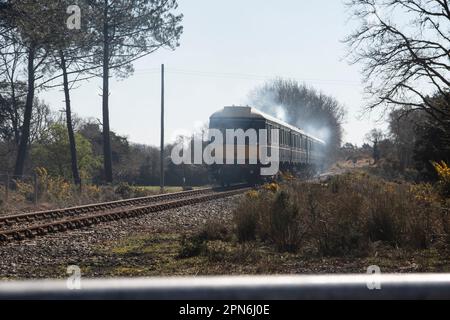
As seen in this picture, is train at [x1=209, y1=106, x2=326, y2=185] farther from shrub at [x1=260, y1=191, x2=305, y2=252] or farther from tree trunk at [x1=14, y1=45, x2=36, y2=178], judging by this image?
shrub at [x1=260, y1=191, x2=305, y2=252]

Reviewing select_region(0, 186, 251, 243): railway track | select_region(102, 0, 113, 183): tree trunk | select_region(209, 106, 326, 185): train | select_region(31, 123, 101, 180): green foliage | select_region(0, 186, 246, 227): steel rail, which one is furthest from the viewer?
select_region(31, 123, 101, 180): green foliage

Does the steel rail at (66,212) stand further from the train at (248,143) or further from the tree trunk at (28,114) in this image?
the tree trunk at (28,114)

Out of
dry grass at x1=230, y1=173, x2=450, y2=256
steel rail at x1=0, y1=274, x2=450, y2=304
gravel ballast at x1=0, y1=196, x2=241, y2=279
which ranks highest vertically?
steel rail at x1=0, y1=274, x2=450, y2=304

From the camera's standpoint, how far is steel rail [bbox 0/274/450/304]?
1087 mm

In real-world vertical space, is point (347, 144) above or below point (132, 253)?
above

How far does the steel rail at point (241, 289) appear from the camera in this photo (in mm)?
1087

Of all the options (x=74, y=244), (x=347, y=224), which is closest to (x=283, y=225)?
(x=347, y=224)

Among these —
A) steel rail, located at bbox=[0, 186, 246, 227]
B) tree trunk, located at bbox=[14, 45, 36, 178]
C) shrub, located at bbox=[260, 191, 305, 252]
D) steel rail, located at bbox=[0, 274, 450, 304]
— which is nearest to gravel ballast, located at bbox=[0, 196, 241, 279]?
steel rail, located at bbox=[0, 186, 246, 227]

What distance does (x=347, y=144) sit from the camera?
117312 millimetres

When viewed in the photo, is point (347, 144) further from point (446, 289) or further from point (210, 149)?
point (446, 289)
